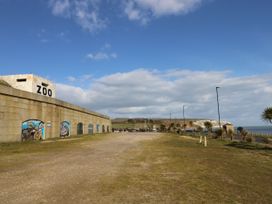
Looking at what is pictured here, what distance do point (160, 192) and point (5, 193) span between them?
15.0ft

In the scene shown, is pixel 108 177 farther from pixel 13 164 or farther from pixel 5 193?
pixel 13 164

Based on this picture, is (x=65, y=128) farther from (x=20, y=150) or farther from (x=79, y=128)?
(x=20, y=150)

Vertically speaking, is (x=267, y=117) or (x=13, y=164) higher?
(x=267, y=117)

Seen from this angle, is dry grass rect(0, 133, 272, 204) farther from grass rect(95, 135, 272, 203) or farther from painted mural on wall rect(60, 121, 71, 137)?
painted mural on wall rect(60, 121, 71, 137)

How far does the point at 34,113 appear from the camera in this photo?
96.0 feet

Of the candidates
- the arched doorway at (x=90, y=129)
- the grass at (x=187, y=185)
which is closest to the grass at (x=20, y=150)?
the grass at (x=187, y=185)

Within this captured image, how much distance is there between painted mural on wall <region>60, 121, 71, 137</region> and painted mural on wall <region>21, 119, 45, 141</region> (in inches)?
252

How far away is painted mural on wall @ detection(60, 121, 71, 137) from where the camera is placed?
3750cm

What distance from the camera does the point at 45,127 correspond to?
31719mm

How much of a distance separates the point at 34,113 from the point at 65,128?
402 inches

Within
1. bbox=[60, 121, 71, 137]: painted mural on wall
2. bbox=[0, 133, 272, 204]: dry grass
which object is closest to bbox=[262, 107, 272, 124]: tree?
bbox=[0, 133, 272, 204]: dry grass

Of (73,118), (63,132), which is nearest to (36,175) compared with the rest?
(63,132)

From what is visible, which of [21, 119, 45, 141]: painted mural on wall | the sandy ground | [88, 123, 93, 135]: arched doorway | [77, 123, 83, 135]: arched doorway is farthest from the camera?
[88, 123, 93, 135]: arched doorway

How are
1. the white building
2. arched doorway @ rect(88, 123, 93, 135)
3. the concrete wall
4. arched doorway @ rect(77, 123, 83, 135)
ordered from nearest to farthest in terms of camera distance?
the concrete wall
the white building
arched doorway @ rect(77, 123, 83, 135)
arched doorway @ rect(88, 123, 93, 135)
